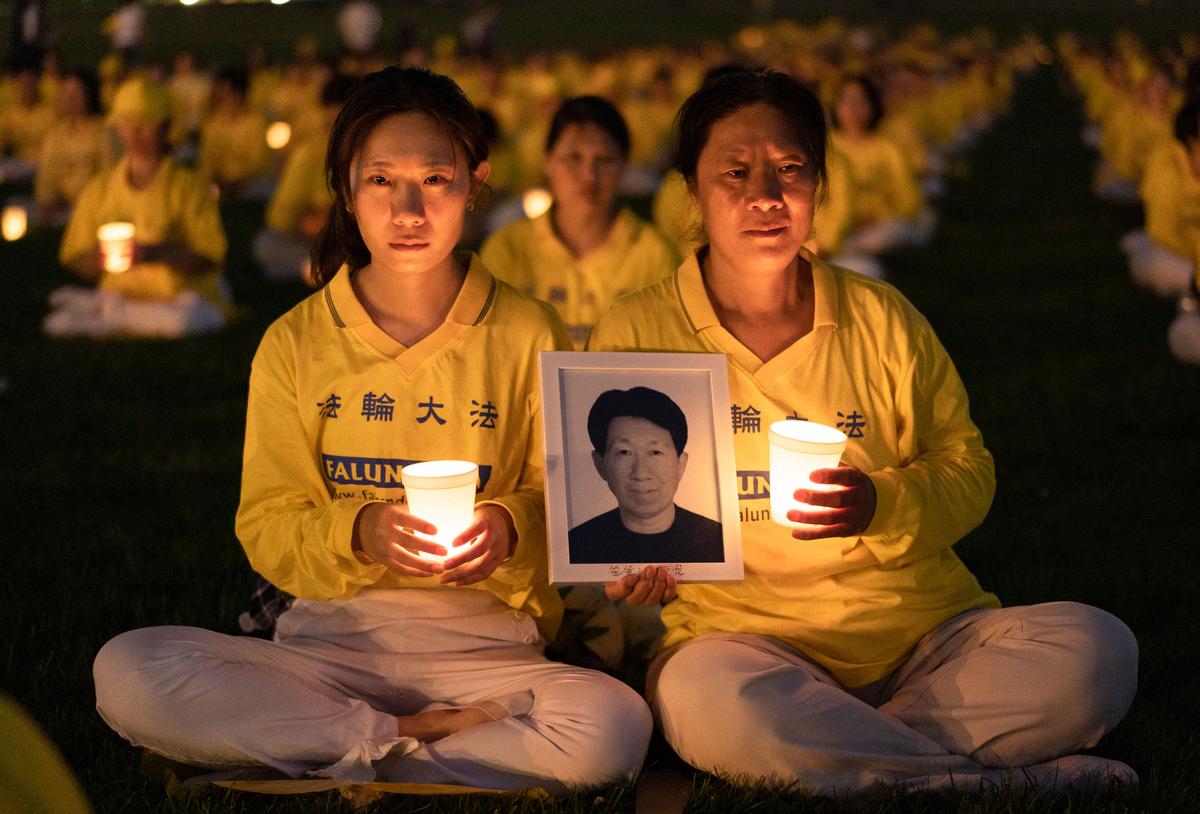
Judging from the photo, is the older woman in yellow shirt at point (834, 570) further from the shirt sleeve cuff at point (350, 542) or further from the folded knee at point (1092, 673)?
the shirt sleeve cuff at point (350, 542)

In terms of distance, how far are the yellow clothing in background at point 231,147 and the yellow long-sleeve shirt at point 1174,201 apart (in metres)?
10.2

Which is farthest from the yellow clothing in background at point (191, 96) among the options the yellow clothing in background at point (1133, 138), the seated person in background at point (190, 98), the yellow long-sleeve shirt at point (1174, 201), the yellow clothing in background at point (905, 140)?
the yellow long-sleeve shirt at point (1174, 201)

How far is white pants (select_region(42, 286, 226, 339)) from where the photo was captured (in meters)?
8.82

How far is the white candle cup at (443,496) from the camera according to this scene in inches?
119

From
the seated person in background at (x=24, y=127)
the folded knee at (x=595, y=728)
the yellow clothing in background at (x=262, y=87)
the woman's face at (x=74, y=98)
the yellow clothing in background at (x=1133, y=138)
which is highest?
the yellow clothing in background at (x=262, y=87)

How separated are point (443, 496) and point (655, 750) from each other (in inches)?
35.9

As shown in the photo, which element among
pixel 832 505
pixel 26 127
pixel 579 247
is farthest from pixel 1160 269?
pixel 26 127

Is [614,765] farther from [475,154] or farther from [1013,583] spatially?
[1013,583]

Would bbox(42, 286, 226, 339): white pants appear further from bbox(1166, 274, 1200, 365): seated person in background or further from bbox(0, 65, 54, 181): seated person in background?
bbox(0, 65, 54, 181): seated person in background

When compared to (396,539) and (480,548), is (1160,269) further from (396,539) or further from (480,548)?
(396,539)

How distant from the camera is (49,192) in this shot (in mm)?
12680

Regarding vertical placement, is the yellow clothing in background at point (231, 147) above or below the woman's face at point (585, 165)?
above

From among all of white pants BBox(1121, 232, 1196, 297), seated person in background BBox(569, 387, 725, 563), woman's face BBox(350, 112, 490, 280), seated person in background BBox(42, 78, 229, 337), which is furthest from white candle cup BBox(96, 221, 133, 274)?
white pants BBox(1121, 232, 1196, 297)

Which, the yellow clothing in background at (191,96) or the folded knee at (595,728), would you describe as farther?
the yellow clothing in background at (191,96)
